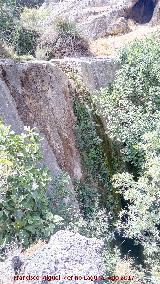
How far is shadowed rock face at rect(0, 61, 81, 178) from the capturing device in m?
12.0

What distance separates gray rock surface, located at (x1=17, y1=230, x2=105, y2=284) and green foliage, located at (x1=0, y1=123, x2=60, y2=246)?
1109 mm

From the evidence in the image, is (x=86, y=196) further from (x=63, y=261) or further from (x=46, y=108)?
(x=63, y=261)

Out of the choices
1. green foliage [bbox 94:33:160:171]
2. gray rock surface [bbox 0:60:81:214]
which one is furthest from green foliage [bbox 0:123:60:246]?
green foliage [bbox 94:33:160:171]

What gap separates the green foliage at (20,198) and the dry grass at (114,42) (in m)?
13.4

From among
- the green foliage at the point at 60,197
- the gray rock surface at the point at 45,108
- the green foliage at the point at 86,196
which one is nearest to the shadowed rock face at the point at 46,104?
the gray rock surface at the point at 45,108

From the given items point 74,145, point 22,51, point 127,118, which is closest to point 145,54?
point 127,118

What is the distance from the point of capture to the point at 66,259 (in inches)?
242

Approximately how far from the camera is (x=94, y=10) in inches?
1177

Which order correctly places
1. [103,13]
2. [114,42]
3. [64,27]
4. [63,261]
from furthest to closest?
1. [103,13]
2. [114,42]
3. [64,27]
4. [63,261]

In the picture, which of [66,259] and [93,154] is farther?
[93,154]

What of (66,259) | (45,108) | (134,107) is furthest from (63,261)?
(134,107)

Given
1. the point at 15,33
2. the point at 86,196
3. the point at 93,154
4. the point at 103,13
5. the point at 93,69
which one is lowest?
the point at 86,196

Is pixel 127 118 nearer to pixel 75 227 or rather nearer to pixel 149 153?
pixel 149 153

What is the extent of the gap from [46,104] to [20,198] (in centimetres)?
597
